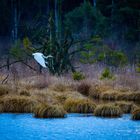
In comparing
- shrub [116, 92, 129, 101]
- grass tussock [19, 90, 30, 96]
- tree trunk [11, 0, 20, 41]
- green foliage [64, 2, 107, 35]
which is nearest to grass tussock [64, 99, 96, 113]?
grass tussock [19, 90, 30, 96]

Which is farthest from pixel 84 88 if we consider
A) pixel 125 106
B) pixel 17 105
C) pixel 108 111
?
pixel 108 111

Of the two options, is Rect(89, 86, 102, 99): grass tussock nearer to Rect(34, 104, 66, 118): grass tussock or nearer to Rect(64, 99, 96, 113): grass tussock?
Rect(64, 99, 96, 113): grass tussock

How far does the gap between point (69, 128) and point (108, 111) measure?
210cm

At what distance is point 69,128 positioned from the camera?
48.0 feet

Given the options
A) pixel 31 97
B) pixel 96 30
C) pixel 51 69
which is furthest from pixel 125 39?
pixel 31 97

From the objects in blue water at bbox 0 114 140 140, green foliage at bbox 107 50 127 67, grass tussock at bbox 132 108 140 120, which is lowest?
blue water at bbox 0 114 140 140

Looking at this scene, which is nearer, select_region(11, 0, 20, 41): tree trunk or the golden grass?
the golden grass

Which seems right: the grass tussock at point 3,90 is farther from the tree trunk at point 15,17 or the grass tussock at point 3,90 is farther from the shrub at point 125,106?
the tree trunk at point 15,17

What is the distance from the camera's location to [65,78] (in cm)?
2278

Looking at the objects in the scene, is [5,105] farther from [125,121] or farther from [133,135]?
[133,135]

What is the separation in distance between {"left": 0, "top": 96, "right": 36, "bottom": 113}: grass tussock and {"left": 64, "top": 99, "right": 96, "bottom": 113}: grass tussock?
1.03 metres

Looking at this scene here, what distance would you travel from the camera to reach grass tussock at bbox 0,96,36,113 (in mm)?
17469

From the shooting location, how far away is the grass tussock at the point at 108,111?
1641 centimetres

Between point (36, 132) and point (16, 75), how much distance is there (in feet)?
30.9
